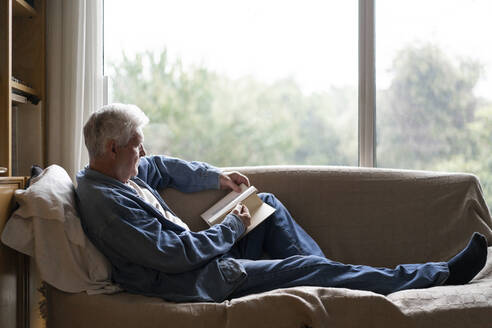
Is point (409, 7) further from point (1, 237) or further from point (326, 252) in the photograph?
point (1, 237)

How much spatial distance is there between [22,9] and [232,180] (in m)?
1.32

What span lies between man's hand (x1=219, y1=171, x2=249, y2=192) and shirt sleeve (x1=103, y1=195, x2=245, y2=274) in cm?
54

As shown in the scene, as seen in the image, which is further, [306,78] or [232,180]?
[306,78]

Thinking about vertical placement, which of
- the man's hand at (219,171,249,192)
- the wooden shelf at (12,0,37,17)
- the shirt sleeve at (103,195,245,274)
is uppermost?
the wooden shelf at (12,0,37,17)

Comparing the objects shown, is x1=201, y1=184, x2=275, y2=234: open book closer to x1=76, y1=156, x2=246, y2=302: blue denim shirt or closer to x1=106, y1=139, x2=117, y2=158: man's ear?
x1=76, y1=156, x2=246, y2=302: blue denim shirt

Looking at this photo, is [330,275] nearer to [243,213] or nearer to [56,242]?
[243,213]

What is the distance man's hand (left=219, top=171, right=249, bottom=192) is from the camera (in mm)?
2111

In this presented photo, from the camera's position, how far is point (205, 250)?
158 centimetres

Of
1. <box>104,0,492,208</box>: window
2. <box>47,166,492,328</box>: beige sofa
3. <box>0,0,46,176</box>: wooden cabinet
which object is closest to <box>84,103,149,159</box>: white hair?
<box>47,166,492,328</box>: beige sofa

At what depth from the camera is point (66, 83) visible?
2.45 metres

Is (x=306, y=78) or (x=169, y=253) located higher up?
(x=306, y=78)

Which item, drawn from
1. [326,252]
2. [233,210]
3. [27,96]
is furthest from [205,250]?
[27,96]

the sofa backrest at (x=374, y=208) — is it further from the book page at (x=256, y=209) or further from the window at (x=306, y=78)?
the window at (x=306, y=78)

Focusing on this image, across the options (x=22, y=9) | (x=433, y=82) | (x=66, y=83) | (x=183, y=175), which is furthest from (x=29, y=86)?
(x=433, y=82)
